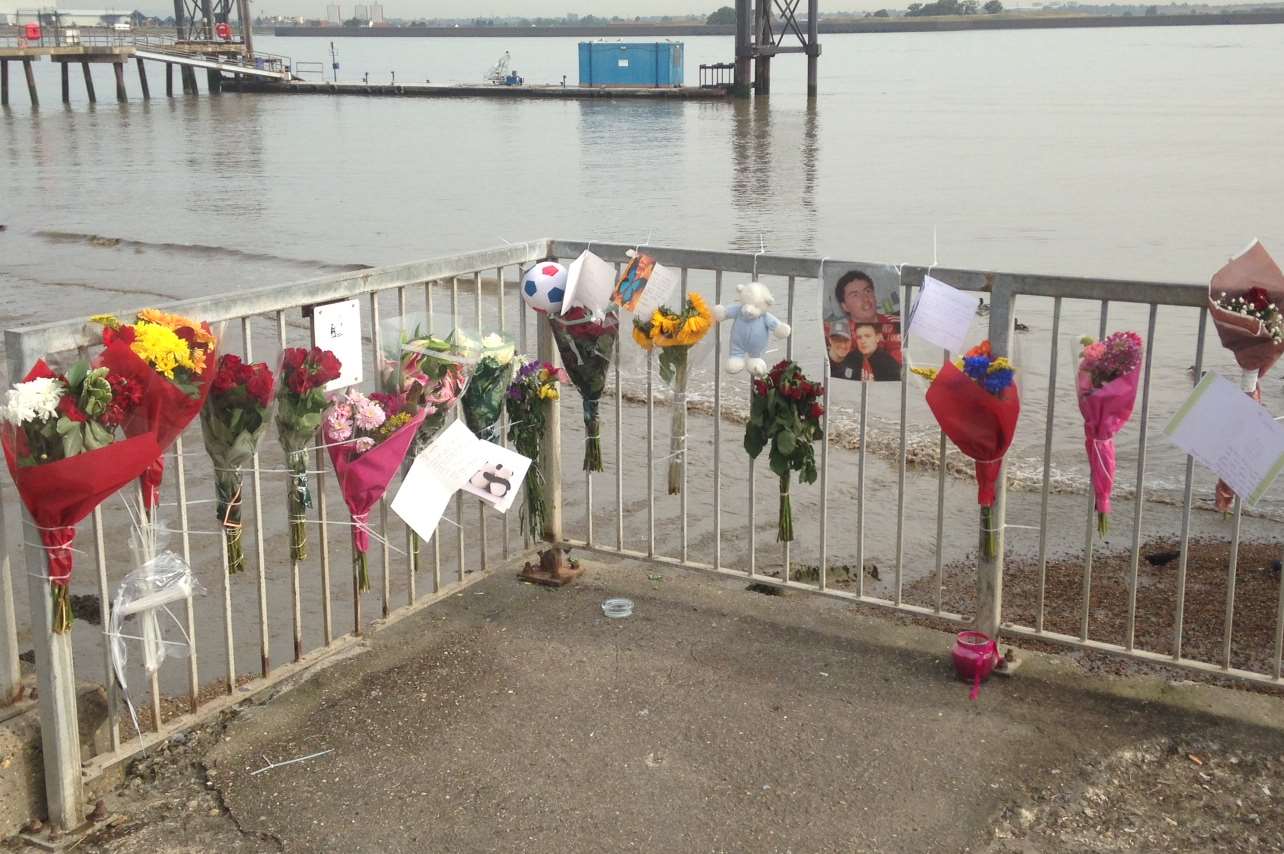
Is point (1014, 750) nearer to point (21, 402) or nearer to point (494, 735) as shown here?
point (494, 735)

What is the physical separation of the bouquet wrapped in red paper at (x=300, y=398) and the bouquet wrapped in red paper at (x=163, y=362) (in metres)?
0.37

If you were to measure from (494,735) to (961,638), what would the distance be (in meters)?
1.66

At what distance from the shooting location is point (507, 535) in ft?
20.2

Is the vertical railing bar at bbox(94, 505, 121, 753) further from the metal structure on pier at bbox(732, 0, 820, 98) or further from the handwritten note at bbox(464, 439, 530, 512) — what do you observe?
the metal structure on pier at bbox(732, 0, 820, 98)

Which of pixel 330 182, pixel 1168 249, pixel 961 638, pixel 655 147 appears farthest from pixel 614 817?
pixel 655 147

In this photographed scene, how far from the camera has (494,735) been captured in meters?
4.28

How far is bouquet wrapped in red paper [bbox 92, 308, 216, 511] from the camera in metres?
3.66

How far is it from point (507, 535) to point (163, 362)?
105 inches

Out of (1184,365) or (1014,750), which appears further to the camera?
(1184,365)

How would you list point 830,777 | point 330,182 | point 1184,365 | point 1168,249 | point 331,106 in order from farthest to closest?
1. point 331,106
2. point 330,182
3. point 1168,249
4. point 1184,365
5. point 830,777

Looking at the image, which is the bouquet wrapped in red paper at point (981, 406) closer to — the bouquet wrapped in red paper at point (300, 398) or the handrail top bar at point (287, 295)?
the handrail top bar at point (287, 295)

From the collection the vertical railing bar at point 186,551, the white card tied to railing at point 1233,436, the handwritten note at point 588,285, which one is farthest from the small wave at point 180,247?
the white card tied to railing at point 1233,436

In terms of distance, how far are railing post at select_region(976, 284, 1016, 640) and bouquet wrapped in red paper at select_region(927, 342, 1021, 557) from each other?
57 millimetres

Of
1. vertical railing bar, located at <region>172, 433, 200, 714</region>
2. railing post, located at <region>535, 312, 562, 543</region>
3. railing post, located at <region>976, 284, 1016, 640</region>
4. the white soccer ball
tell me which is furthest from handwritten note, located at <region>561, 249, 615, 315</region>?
vertical railing bar, located at <region>172, 433, 200, 714</region>
